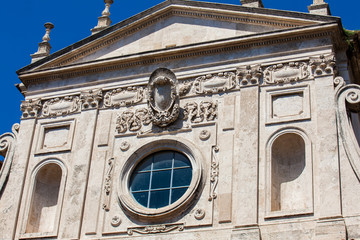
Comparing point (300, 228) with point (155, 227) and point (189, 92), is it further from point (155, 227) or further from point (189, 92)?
point (189, 92)

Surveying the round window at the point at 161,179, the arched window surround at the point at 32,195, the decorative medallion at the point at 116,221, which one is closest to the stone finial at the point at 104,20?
the arched window surround at the point at 32,195

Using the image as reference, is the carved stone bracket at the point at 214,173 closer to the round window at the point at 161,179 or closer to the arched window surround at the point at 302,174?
the round window at the point at 161,179

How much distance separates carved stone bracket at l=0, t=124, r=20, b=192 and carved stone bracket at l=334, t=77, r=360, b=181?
8.52 m

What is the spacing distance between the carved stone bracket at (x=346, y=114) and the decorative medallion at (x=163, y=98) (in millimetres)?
4003

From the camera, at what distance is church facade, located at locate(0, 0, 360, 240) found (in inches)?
722

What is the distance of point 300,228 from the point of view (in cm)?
1755

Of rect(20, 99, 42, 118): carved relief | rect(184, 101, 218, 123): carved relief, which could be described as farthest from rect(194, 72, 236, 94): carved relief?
rect(20, 99, 42, 118): carved relief

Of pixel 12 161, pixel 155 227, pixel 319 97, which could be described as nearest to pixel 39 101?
pixel 12 161

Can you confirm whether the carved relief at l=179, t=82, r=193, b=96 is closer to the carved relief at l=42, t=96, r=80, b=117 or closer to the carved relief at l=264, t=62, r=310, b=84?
the carved relief at l=264, t=62, r=310, b=84

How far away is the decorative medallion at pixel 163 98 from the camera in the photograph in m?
20.3

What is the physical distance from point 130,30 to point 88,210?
5.38 meters

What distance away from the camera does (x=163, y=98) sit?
20578 mm

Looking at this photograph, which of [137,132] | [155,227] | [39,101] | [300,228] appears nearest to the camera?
[300,228]

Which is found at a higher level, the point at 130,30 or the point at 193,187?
the point at 130,30
